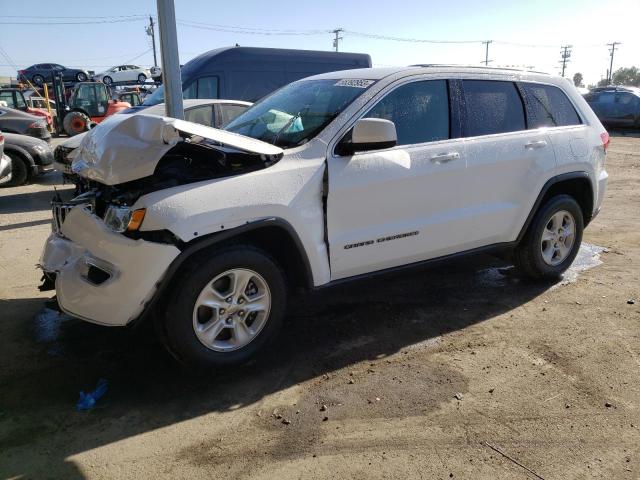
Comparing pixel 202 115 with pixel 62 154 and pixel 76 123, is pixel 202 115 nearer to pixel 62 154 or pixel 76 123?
pixel 62 154

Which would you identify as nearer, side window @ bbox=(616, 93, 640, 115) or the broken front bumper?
the broken front bumper

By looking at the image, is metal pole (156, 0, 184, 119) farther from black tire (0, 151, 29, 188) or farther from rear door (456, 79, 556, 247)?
black tire (0, 151, 29, 188)

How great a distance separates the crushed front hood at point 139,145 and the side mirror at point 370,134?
1.79ft

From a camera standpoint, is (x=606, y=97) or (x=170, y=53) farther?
(x=606, y=97)

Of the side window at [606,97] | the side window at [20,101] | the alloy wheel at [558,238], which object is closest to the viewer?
the alloy wheel at [558,238]

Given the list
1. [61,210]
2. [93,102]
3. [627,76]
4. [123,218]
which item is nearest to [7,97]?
[93,102]

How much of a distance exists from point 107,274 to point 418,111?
2463 mm

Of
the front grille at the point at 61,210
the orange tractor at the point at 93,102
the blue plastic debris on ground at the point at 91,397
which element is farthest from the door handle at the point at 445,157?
the orange tractor at the point at 93,102

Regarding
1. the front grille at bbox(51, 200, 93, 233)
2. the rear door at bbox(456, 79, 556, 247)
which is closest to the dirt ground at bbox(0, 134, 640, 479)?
the rear door at bbox(456, 79, 556, 247)

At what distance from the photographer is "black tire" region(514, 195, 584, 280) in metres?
4.80

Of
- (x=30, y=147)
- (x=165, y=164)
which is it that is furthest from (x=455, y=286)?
(x=30, y=147)

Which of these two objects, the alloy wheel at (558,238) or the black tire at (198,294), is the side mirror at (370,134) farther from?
the alloy wheel at (558,238)

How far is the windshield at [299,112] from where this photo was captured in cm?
375

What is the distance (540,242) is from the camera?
4.86 meters
